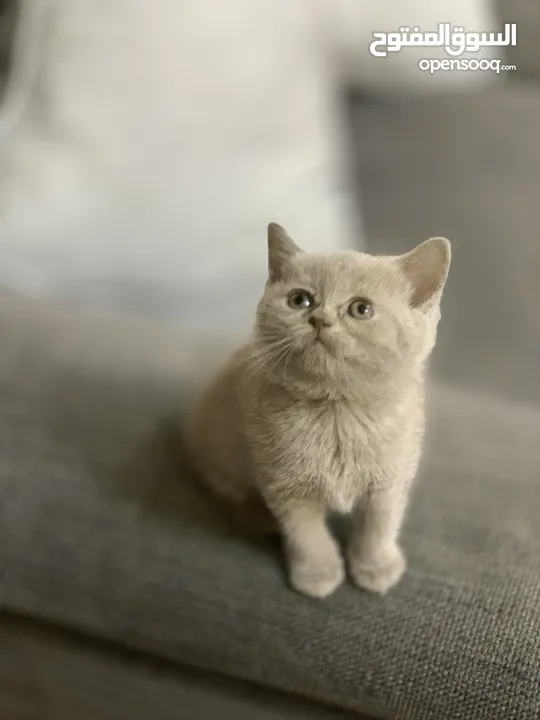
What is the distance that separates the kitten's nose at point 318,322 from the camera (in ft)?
1.65

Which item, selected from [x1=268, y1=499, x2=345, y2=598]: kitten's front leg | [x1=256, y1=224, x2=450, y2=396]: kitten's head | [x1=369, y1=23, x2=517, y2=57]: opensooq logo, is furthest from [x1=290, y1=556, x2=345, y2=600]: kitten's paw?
[x1=369, y1=23, x2=517, y2=57]: opensooq logo

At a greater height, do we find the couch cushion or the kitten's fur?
the kitten's fur

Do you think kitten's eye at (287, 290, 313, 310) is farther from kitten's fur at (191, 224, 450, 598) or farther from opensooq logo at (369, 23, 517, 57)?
opensooq logo at (369, 23, 517, 57)

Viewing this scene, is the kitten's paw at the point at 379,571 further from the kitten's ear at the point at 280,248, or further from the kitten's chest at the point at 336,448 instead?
the kitten's ear at the point at 280,248

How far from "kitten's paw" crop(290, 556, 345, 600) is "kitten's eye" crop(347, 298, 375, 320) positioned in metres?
0.27

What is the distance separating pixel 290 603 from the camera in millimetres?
678

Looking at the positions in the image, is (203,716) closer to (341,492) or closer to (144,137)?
(341,492)

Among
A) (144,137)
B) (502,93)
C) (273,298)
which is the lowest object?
(273,298)

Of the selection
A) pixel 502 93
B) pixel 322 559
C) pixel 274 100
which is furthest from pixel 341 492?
pixel 502 93

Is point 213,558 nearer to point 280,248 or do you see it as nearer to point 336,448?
point 336,448

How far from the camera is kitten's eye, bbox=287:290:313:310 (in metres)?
0.53

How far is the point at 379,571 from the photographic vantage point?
2.21 feet

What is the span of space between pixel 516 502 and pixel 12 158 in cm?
76

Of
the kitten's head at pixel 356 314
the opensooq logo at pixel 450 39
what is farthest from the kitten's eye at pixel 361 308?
the opensooq logo at pixel 450 39
